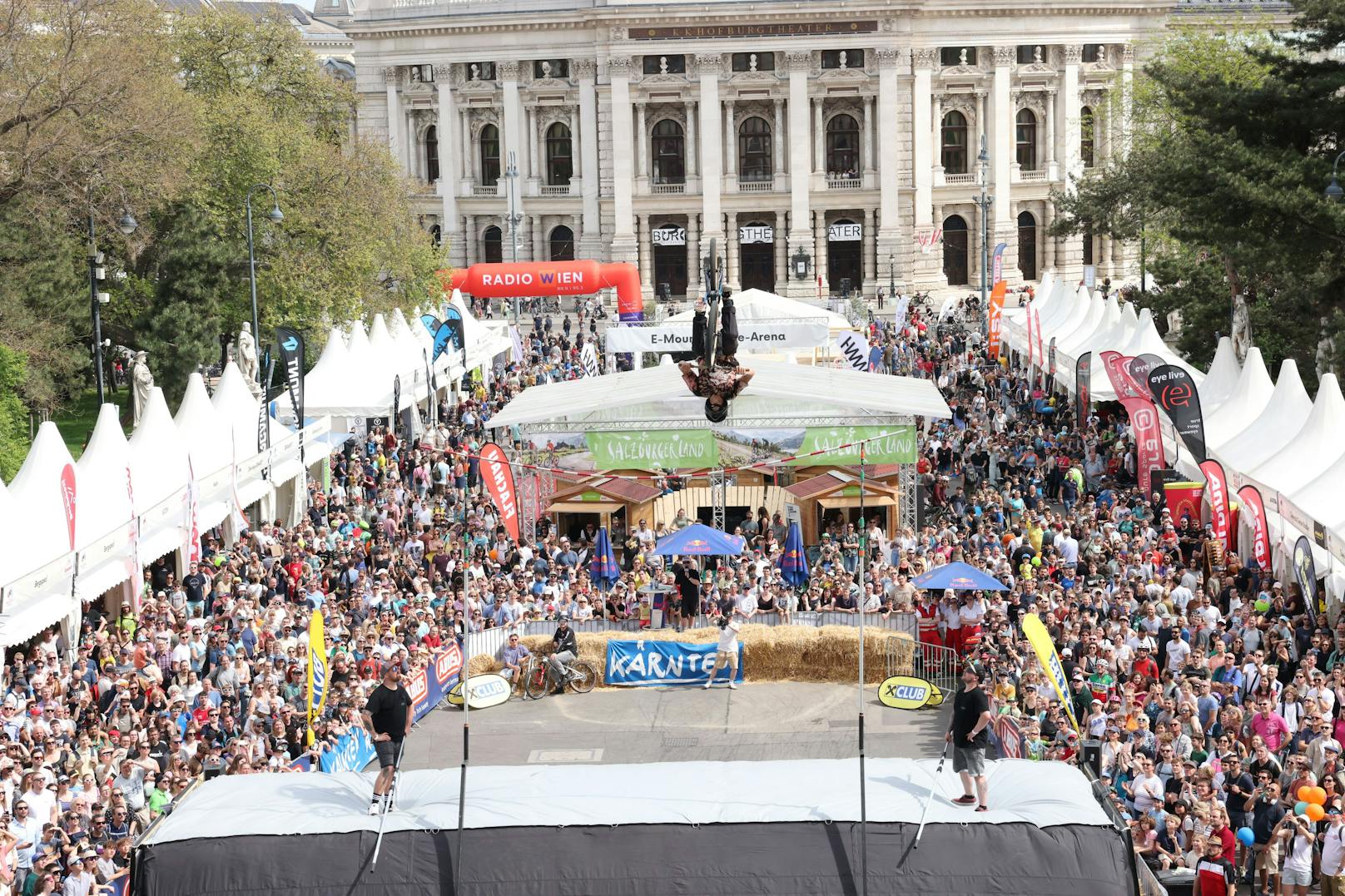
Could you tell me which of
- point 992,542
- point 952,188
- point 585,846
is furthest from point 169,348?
point 952,188

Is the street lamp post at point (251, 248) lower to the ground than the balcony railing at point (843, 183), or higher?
lower

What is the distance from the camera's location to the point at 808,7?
8562cm

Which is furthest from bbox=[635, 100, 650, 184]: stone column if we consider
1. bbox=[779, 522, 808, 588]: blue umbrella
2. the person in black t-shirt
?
the person in black t-shirt

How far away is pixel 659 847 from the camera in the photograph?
13.8m

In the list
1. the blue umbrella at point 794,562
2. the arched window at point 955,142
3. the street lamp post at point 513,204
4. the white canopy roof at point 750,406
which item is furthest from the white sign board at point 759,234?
the blue umbrella at point 794,562

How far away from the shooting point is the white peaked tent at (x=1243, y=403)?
31781 mm

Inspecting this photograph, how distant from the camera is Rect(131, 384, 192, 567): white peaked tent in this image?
1076 inches

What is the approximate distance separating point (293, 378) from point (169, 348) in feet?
55.7

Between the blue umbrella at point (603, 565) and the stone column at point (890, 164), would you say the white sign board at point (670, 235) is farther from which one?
the blue umbrella at point (603, 565)

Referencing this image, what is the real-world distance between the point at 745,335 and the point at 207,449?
14.0 meters

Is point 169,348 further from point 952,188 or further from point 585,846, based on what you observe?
point 952,188

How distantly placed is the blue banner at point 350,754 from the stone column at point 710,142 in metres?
69.3

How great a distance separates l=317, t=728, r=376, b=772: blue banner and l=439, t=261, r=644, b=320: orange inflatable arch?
152 ft

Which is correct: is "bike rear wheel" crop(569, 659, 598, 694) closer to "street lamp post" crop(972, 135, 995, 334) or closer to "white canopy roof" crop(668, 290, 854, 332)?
"white canopy roof" crop(668, 290, 854, 332)
